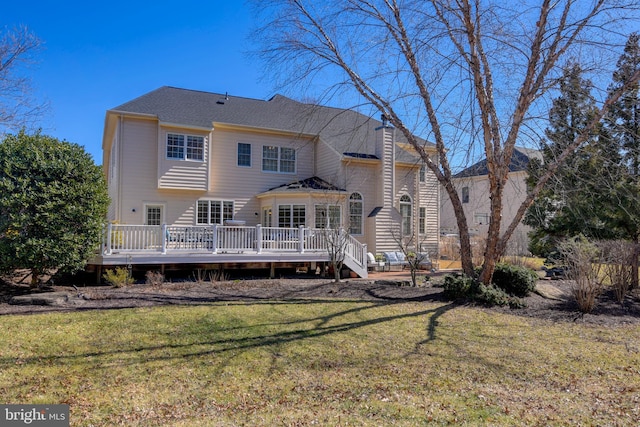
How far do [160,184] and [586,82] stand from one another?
13712mm

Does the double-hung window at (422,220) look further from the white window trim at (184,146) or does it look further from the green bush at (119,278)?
the green bush at (119,278)

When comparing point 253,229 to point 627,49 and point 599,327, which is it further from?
point 627,49

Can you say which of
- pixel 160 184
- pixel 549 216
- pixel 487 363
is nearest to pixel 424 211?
pixel 549 216

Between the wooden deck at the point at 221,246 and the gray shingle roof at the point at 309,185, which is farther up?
the gray shingle roof at the point at 309,185

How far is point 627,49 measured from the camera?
8.88 m

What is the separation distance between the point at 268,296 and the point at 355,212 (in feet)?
29.7

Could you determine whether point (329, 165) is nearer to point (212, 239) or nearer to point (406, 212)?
point (406, 212)

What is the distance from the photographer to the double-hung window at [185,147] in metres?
16.1

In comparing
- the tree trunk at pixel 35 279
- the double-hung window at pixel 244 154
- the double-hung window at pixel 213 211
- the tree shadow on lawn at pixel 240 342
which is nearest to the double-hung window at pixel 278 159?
the double-hung window at pixel 244 154

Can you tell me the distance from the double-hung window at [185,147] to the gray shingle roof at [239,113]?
58 centimetres

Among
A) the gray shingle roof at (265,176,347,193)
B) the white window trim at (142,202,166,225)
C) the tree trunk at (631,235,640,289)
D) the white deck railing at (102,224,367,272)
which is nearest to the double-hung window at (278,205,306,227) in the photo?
the gray shingle roof at (265,176,347,193)

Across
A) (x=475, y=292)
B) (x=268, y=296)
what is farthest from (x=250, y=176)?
(x=475, y=292)

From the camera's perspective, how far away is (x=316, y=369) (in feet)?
17.7

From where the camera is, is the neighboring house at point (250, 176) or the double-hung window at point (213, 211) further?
the double-hung window at point (213, 211)
